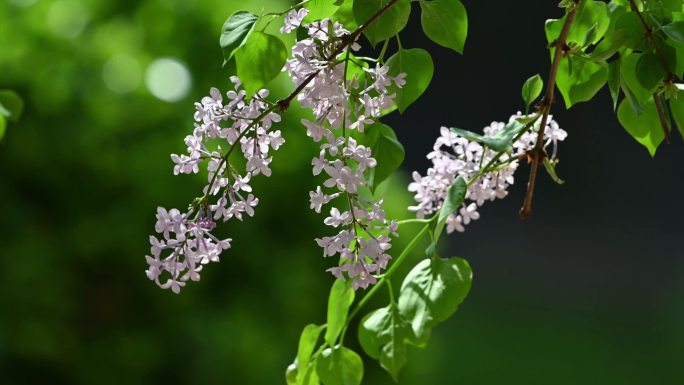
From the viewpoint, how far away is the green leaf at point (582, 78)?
0.44 metres

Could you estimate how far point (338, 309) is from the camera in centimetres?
47

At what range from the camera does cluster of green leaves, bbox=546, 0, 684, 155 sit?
1.24 feet

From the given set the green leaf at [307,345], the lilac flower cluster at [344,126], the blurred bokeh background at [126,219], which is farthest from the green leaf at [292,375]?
the blurred bokeh background at [126,219]

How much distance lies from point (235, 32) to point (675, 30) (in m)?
0.17

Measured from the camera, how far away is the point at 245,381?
4.18ft

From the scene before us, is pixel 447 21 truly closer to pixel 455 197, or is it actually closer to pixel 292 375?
pixel 455 197

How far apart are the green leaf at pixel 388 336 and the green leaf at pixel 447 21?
5.2 inches

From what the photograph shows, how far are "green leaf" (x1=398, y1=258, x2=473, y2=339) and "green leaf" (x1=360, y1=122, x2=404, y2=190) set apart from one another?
59mm

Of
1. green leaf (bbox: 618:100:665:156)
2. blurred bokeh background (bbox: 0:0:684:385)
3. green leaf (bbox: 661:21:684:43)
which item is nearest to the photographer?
green leaf (bbox: 661:21:684:43)

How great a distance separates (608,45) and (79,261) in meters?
1.01

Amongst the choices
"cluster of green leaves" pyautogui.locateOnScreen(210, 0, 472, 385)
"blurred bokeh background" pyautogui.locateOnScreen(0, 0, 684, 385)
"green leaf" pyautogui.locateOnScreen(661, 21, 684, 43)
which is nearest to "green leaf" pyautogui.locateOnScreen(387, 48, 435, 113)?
"cluster of green leaves" pyautogui.locateOnScreen(210, 0, 472, 385)

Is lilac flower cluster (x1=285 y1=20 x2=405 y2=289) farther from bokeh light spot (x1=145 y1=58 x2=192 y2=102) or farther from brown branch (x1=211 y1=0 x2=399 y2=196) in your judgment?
bokeh light spot (x1=145 y1=58 x2=192 y2=102)

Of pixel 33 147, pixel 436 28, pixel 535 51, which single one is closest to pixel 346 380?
pixel 436 28

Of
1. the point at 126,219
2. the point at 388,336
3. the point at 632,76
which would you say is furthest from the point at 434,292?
the point at 126,219
